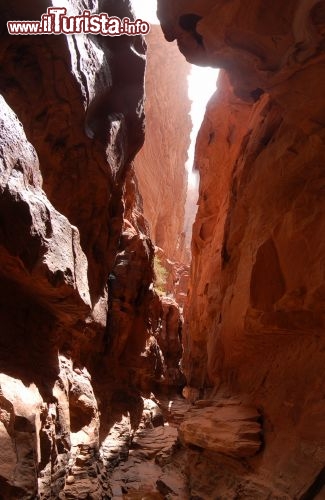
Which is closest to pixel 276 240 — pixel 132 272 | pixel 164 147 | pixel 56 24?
pixel 56 24

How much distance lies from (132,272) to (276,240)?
626 centimetres

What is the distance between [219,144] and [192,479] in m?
11.4

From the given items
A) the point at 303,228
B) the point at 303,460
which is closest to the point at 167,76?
the point at 303,228

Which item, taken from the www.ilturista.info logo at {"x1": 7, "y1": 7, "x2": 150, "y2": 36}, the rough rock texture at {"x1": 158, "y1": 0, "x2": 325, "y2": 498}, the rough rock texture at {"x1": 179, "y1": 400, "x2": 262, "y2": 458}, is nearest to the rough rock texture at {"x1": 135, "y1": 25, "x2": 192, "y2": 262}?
the www.ilturista.info logo at {"x1": 7, "y1": 7, "x2": 150, "y2": 36}

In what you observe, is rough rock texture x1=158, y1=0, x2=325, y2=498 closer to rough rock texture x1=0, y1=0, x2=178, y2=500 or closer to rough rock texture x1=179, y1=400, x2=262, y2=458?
rough rock texture x1=179, y1=400, x2=262, y2=458

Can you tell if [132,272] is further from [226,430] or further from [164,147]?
[164,147]

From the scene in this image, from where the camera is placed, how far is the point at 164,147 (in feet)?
106

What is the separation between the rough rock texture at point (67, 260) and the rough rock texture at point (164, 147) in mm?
15881

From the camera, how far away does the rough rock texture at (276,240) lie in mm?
5684

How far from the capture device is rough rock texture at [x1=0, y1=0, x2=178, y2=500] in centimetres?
464

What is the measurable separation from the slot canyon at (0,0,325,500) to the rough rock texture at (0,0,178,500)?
3cm

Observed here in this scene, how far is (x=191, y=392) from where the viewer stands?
556 inches

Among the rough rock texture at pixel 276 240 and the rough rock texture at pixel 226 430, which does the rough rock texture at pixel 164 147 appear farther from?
the rough rock texture at pixel 226 430

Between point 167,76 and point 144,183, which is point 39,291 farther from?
point 167,76
